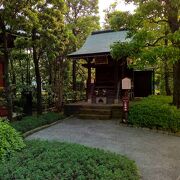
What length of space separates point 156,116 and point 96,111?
389 cm

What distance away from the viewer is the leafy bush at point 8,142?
21.1 feet

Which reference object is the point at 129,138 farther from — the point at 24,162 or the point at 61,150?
the point at 24,162

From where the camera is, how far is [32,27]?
1234cm

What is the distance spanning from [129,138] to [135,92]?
11971mm

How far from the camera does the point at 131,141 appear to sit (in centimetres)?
1031

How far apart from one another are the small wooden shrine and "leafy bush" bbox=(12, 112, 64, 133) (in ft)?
12.1

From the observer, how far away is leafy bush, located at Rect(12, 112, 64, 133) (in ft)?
36.7

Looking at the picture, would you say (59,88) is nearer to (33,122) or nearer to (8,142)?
(33,122)

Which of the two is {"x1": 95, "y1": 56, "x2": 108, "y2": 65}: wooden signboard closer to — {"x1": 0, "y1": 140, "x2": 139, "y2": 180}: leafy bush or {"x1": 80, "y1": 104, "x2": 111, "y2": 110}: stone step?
{"x1": 80, "y1": 104, "x2": 111, "y2": 110}: stone step

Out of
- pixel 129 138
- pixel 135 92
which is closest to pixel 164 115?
pixel 129 138

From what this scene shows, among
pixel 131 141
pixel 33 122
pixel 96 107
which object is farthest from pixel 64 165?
pixel 96 107

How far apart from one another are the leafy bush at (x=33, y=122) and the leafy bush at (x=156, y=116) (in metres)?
3.52

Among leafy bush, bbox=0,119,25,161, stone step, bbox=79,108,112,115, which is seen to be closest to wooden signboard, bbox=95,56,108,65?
stone step, bbox=79,108,112,115

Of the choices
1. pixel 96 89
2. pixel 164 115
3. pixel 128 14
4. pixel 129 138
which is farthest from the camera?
pixel 96 89
